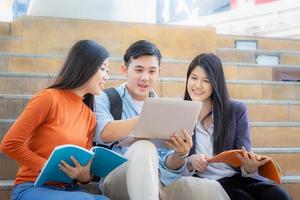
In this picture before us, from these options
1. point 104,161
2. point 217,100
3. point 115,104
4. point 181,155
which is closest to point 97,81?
point 115,104

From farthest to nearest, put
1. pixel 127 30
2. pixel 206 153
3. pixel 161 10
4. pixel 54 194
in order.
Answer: pixel 161 10, pixel 127 30, pixel 206 153, pixel 54 194

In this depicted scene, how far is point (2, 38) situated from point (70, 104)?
199cm

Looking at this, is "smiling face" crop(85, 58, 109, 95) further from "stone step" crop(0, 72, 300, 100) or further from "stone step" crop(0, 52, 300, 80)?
"stone step" crop(0, 52, 300, 80)

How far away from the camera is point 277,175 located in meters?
2.02

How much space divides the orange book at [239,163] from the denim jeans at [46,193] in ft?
1.74

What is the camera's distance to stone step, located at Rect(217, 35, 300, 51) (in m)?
4.71

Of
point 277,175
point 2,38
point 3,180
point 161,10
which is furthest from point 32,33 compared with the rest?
point 161,10

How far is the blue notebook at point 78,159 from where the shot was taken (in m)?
1.74

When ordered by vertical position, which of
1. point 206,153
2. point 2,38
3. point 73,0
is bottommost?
point 206,153

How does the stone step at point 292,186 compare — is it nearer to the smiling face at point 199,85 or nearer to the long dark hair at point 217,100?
the long dark hair at point 217,100

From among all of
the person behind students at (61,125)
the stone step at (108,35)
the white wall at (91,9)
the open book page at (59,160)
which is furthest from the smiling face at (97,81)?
the white wall at (91,9)

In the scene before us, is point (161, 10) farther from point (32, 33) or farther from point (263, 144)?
point (263, 144)

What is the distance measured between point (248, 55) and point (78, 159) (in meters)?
3.12

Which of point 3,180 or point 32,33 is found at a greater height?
point 32,33
